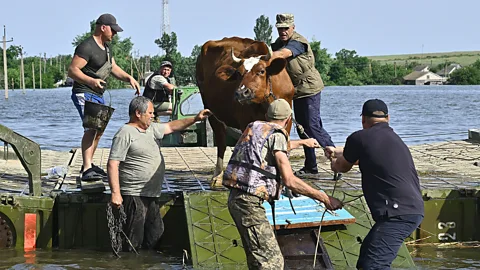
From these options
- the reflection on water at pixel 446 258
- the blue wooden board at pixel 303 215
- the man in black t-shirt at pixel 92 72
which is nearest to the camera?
the blue wooden board at pixel 303 215

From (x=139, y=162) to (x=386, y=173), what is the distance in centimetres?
330

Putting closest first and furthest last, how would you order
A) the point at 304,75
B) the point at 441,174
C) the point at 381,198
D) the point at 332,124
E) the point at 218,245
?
1. the point at 381,198
2. the point at 218,245
3. the point at 304,75
4. the point at 441,174
5. the point at 332,124

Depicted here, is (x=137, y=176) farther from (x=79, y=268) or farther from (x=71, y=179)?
(x=71, y=179)

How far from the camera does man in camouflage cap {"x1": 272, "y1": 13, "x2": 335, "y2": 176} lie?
36.6 feet

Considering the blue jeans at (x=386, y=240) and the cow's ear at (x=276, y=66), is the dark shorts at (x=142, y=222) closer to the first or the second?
the cow's ear at (x=276, y=66)

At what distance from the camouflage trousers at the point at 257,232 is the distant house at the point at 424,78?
139 m

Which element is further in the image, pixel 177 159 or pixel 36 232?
pixel 177 159

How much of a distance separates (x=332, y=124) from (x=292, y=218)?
2796 cm

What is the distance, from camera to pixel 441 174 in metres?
12.5

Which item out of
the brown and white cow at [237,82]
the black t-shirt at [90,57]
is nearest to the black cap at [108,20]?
the black t-shirt at [90,57]

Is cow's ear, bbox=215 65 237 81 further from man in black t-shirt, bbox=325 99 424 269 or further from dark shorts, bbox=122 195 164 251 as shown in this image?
man in black t-shirt, bbox=325 99 424 269

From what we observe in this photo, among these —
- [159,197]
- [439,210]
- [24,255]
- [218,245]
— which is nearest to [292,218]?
[218,245]

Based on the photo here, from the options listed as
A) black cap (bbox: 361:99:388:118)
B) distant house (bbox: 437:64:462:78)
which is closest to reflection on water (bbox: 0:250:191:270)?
black cap (bbox: 361:99:388:118)

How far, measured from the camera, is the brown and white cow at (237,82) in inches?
392
